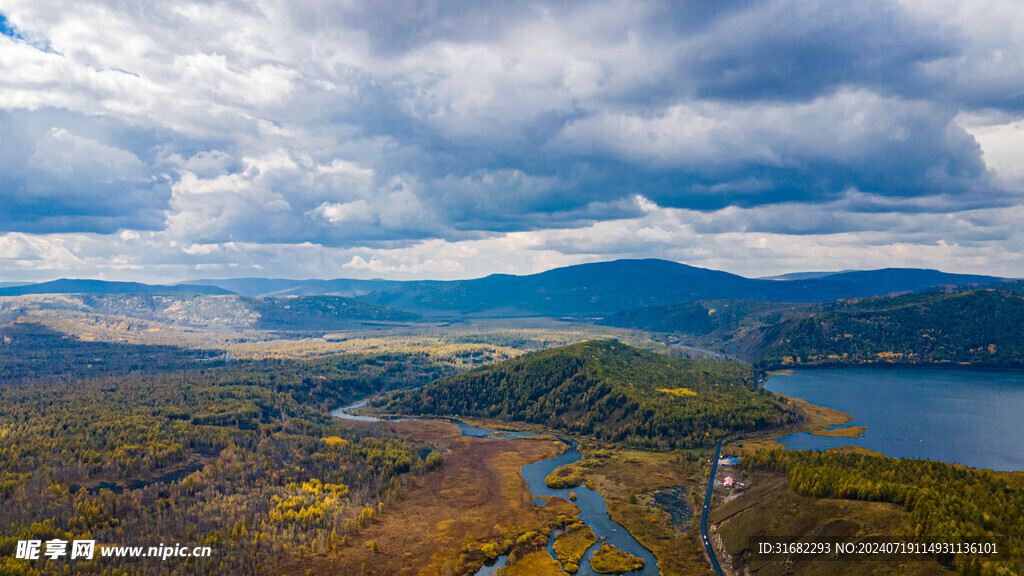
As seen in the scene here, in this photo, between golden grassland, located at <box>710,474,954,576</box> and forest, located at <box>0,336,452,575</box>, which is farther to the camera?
forest, located at <box>0,336,452,575</box>

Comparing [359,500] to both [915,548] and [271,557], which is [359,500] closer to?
[271,557]

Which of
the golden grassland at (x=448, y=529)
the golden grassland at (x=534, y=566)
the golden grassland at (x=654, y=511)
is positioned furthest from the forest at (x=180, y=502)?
the golden grassland at (x=654, y=511)

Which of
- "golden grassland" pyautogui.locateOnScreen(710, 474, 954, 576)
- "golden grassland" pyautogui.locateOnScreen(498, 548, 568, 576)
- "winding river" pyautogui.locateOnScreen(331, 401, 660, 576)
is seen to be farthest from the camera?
"winding river" pyautogui.locateOnScreen(331, 401, 660, 576)

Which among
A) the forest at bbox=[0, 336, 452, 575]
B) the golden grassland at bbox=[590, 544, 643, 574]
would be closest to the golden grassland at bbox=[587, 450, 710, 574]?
the golden grassland at bbox=[590, 544, 643, 574]

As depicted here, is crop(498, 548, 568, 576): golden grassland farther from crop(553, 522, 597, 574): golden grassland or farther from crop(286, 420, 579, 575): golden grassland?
crop(553, 522, 597, 574): golden grassland

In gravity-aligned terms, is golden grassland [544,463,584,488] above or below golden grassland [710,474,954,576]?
below

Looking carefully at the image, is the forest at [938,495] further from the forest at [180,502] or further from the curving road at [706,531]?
the forest at [180,502]

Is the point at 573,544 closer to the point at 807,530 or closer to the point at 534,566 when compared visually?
the point at 534,566
